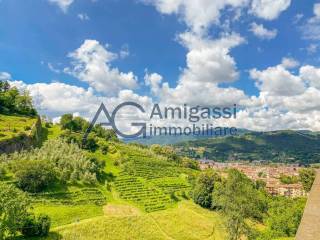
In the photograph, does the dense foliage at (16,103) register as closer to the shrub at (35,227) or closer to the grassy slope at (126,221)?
the grassy slope at (126,221)

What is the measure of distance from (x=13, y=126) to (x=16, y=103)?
31.1m

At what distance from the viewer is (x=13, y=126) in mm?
88438

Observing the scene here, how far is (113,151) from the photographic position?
101750 millimetres

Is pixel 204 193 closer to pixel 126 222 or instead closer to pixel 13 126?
pixel 126 222

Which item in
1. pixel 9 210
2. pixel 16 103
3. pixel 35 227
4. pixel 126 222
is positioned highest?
pixel 16 103

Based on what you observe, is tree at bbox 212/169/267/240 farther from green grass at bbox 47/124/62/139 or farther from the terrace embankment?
green grass at bbox 47/124/62/139

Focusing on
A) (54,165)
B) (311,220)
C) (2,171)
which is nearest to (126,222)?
(54,165)

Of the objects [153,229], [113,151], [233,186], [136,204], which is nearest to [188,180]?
[113,151]

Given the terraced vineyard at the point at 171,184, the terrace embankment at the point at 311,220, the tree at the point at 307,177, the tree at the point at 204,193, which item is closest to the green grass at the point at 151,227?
the tree at the point at 204,193

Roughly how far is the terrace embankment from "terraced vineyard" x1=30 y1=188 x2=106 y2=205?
5231 centimetres

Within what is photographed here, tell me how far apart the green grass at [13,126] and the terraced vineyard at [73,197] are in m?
24.6

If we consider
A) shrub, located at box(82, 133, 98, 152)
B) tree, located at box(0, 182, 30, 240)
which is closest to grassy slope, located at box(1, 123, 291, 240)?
tree, located at box(0, 182, 30, 240)

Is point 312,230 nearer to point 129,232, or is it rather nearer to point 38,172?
point 129,232

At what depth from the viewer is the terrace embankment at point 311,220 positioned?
1047 centimetres
